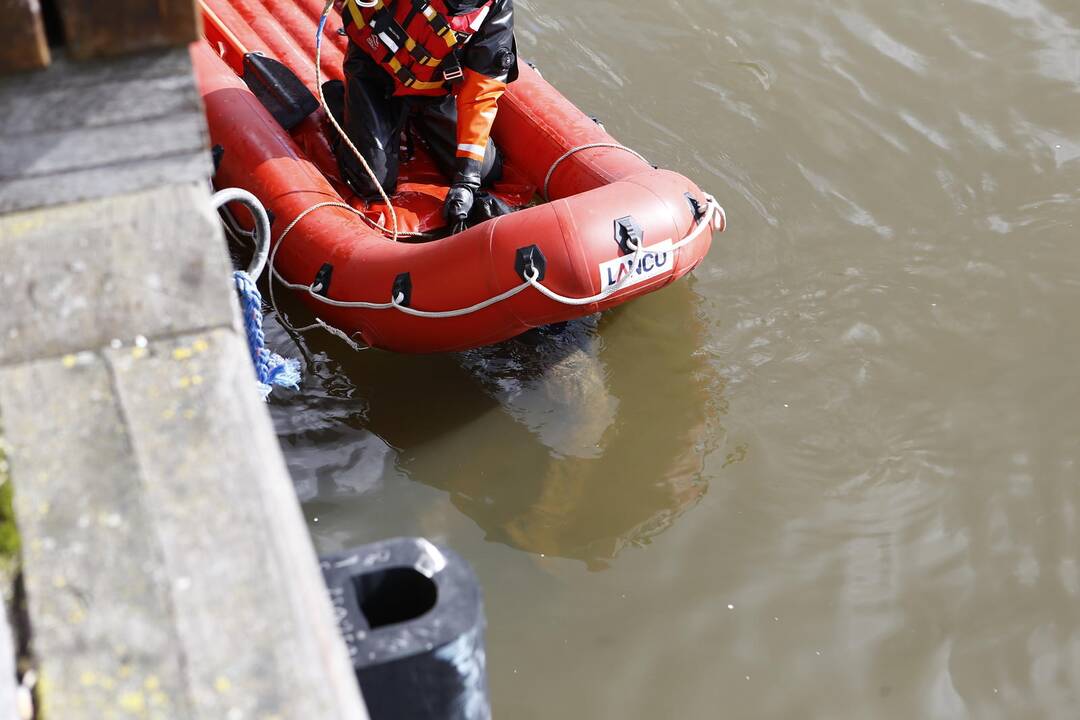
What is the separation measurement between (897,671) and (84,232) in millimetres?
2278

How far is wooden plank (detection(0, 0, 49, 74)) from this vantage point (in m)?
1.16

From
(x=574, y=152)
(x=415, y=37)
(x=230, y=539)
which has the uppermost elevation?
(x=230, y=539)

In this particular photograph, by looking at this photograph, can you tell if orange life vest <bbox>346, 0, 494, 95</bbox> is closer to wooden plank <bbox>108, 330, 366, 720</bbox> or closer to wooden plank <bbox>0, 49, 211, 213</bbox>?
wooden plank <bbox>0, 49, 211, 213</bbox>

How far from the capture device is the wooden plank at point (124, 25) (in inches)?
47.3

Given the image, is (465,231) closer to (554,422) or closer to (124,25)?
(554,422)

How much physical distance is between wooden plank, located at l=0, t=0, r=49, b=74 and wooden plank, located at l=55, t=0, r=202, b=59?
0.10 feet

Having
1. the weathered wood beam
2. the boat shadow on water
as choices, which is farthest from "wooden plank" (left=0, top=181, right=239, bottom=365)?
the boat shadow on water

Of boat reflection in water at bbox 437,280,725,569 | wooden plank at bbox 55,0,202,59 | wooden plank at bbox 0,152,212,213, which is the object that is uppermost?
wooden plank at bbox 55,0,202,59

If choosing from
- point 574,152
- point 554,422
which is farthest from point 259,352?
point 574,152

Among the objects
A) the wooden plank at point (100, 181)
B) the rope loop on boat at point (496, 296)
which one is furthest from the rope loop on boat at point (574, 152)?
the wooden plank at point (100, 181)

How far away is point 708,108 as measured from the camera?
15.6ft

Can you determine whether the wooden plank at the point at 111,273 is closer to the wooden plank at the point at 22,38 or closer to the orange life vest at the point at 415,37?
the wooden plank at the point at 22,38

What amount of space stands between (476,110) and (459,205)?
0.32 meters

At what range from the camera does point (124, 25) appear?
1228 mm
